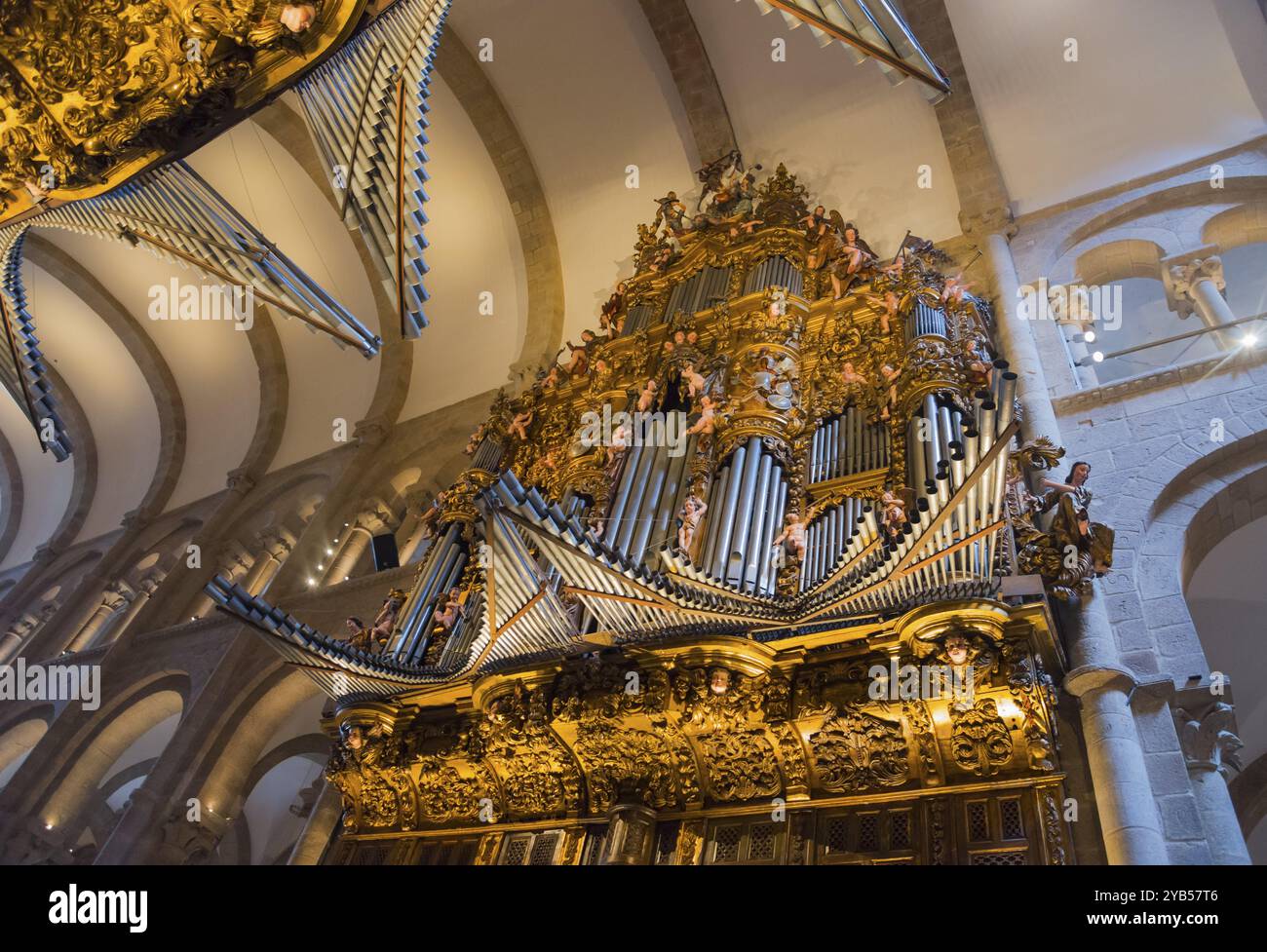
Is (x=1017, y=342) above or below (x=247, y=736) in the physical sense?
above

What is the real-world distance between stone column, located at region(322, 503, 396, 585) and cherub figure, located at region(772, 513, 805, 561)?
26.9 feet

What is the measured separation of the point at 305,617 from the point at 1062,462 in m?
9.71

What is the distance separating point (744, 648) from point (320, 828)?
17.5 ft

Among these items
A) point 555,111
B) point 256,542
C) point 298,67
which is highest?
point 555,111

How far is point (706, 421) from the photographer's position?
8.09 meters

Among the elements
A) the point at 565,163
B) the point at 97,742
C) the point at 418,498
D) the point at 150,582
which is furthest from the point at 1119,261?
the point at 150,582

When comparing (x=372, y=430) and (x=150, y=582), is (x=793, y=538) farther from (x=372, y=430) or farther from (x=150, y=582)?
(x=150, y=582)

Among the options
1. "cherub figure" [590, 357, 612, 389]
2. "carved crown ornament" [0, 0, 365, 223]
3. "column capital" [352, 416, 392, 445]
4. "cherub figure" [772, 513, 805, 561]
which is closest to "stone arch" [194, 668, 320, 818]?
"column capital" [352, 416, 392, 445]

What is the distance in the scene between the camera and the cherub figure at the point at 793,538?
6.55 m

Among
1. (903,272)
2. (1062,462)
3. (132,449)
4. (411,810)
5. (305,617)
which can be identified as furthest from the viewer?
(132,449)
